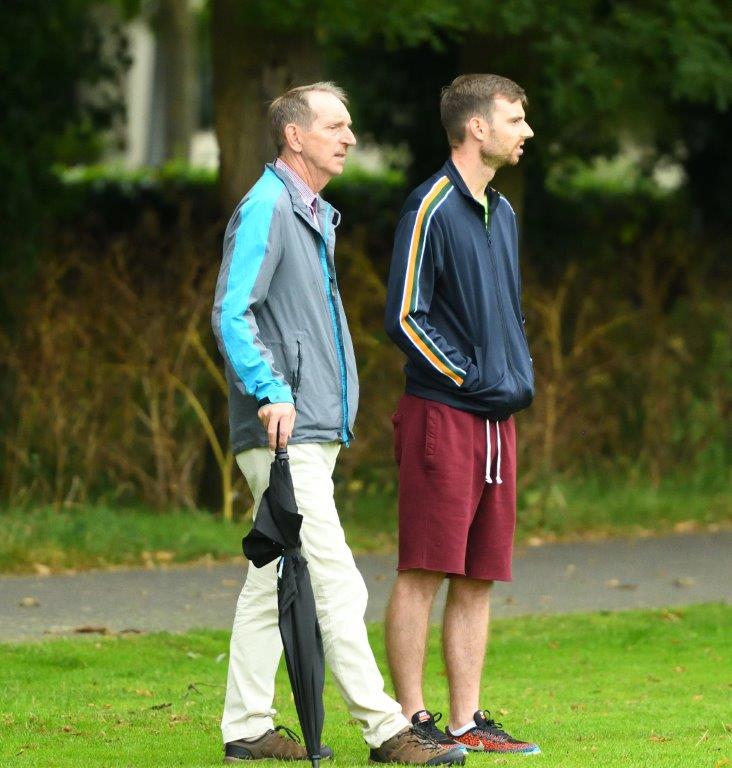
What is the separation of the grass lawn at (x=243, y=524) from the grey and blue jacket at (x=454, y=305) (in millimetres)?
4848

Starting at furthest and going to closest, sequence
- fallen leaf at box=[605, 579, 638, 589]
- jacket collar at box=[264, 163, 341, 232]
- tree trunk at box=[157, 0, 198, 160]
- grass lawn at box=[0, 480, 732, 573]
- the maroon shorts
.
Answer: tree trunk at box=[157, 0, 198, 160]
grass lawn at box=[0, 480, 732, 573]
fallen leaf at box=[605, 579, 638, 589]
the maroon shorts
jacket collar at box=[264, 163, 341, 232]

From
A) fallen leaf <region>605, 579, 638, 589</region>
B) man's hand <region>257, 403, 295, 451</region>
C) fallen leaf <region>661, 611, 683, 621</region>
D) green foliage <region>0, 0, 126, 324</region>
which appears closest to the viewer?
man's hand <region>257, 403, 295, 451</region>

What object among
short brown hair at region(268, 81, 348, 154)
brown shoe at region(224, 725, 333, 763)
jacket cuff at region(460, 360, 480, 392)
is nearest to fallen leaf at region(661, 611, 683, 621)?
jacket cuff at region(460, 360, 480, 392)

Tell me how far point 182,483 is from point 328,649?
628 centimetres

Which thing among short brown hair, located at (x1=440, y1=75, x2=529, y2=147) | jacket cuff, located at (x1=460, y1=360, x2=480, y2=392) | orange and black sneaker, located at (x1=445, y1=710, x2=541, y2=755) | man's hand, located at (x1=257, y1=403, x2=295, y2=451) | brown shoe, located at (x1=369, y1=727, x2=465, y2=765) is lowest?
orange and black sneaker, located at (x1=445, y1=710, x2=541, y2=755)

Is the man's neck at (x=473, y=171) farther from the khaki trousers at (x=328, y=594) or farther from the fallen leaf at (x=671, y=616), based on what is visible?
the fallen leaf at (x=671, y=616)

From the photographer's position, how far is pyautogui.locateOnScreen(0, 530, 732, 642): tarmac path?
8.44 m

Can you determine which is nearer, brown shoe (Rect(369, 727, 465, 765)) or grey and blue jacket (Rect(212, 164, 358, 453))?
grey and blue jacket (Rect(212, 164, 358, 453))

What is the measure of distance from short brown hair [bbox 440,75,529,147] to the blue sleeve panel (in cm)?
77

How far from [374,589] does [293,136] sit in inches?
181

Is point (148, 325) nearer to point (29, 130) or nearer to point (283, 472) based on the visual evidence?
point (29, 130)

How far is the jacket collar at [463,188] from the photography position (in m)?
5.59

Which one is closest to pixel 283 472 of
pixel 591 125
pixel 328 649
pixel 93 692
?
pixel 328 649

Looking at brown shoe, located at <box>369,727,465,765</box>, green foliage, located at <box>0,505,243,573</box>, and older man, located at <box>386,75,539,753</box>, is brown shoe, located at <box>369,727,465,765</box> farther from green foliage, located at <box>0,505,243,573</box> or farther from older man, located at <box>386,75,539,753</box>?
green foliage, located at <box>0,505,243,573</box>
